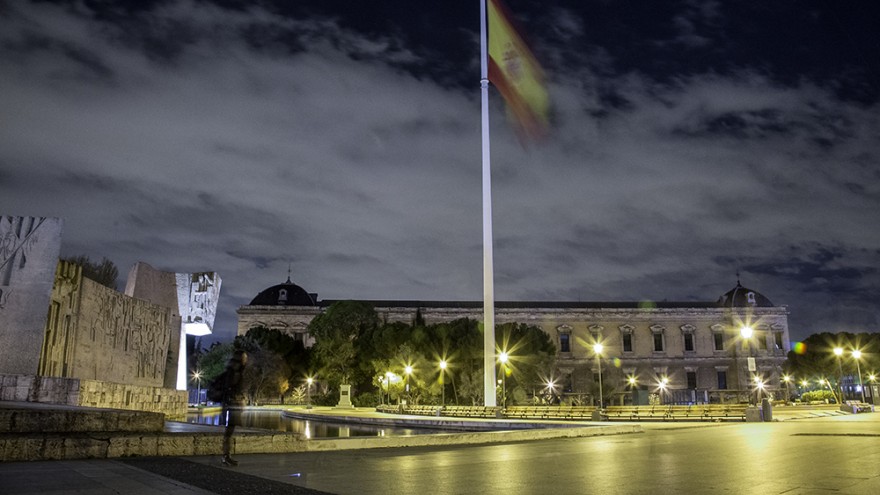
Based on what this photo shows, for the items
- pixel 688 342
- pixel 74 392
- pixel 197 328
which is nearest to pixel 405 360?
pixel 197 328

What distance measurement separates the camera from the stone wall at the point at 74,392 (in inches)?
597

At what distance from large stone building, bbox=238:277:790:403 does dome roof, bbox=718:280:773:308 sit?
14cm

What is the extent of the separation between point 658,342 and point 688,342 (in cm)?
392

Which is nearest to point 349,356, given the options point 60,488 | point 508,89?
point 508,89

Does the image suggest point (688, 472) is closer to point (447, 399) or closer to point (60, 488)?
point (60, 488)

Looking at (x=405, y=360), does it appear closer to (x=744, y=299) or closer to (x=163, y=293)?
(x=163, y=293)

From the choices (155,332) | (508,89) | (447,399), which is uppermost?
(508,89)

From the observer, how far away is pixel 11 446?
324 inches

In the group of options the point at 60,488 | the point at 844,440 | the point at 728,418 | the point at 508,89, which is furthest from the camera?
the point at 508,89

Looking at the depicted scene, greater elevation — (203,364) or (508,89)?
(508,89)

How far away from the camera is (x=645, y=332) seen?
80062 millimetres

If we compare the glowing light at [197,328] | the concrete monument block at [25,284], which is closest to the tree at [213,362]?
the glowing light at [197,328]

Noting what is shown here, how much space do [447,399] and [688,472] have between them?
4552cm

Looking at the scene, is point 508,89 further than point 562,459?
Yes
